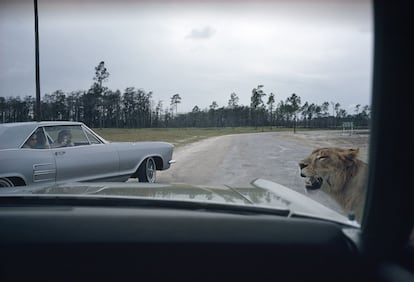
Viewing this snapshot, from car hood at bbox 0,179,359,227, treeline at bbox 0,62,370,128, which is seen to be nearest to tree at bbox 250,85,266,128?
treeline at bbox 0,62,370,128

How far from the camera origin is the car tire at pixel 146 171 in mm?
8670

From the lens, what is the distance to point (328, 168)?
4.92 metres

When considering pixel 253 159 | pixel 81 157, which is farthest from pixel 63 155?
pixel 253 159

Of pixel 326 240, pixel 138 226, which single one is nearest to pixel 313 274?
pixel 326 240

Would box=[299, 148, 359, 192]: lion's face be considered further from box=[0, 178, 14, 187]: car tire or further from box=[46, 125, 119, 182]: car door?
box=[0, 178, 14, 187]: car tire

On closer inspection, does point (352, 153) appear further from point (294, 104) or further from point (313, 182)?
point (294, 104)

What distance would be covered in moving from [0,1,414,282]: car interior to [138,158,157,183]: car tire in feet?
19.4

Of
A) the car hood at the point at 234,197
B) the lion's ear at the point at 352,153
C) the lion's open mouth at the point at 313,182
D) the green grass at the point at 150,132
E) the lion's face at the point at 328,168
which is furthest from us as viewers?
the green grass at the point at 150,132

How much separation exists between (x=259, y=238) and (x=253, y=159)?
7976 millimetres

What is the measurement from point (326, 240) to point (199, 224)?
0.70 m

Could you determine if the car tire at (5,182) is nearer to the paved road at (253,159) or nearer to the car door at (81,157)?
the car door at (81,157)

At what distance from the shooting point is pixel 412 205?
2568mm

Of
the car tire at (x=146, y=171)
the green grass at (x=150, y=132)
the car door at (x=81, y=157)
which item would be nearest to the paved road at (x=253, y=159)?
the car tire at (x=146, y=171)

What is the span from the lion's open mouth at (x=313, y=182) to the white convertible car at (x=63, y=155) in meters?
3.55
